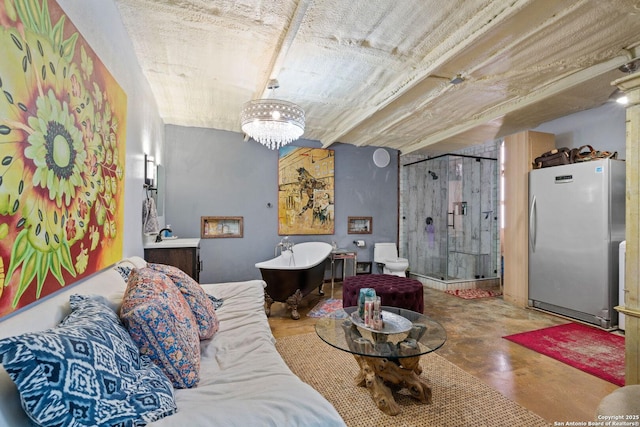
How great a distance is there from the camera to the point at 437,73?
2686mm

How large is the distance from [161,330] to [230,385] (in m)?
0.34

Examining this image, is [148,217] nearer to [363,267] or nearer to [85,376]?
[85,376]

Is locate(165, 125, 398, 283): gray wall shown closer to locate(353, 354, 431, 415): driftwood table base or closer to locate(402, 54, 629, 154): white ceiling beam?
locate(402, 54, 629, 154): white ceiling beam

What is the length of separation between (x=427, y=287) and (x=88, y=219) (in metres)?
4.74

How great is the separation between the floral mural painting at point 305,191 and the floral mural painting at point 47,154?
3.28 m

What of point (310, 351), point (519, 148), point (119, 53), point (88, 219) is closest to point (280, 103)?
point (119, 53)

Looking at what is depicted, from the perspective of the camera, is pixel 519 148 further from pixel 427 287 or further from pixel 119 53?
pixel 119 53

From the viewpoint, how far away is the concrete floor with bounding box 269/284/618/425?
183cm

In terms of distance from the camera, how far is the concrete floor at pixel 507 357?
183 cm

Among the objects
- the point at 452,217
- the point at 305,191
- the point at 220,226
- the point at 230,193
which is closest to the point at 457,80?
the point at 305,191

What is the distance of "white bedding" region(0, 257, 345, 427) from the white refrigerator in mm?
3490

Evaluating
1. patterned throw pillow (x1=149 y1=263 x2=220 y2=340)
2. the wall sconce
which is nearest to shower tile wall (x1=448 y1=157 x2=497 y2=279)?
patterned throw pillow (x1=149 y1=263 x2=220 y2=340)

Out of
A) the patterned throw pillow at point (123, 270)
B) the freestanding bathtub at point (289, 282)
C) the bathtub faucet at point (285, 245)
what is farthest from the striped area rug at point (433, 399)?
the bathtub faucet at point (285, 245)

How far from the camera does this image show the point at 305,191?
16.1 ft
